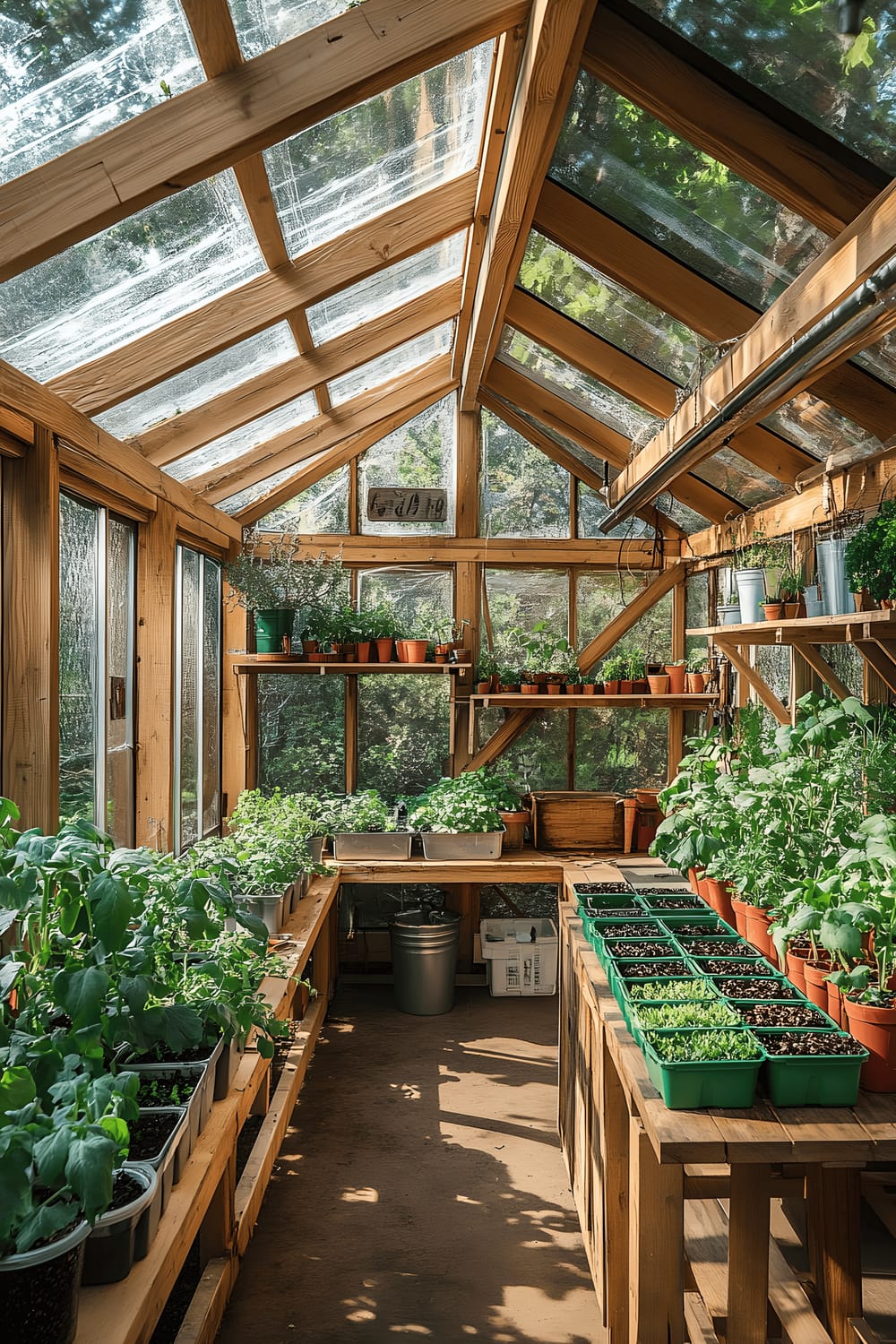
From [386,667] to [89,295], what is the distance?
11.2ft

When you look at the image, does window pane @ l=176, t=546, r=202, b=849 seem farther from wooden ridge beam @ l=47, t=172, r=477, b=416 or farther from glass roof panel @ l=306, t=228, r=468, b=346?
wooden ridge beam @ l=47, t=172, r=477, b=416

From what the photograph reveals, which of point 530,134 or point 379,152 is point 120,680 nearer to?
point 379,152

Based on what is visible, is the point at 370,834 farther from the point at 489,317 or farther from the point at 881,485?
the point at 881,485

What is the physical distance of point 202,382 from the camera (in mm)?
3926

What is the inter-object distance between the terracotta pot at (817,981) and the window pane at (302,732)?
4.19m

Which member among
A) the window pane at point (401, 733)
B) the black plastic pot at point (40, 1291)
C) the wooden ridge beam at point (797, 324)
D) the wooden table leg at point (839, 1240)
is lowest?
the wooden table leg at point (839, 1240)

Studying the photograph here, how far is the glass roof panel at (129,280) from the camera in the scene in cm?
263

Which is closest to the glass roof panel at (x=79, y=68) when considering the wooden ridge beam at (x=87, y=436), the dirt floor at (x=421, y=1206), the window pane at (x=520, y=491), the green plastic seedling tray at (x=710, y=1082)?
the wooden ridge beam at (x=87, y=436)

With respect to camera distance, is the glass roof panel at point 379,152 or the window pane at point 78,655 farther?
the window pane at point 78,655

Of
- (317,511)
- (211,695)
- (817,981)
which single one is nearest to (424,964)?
(211,695)

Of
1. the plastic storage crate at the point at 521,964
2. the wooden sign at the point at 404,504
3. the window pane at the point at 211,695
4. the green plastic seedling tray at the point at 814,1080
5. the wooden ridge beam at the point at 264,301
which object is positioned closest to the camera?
the green plastic seedling tray at the point at 814,1080

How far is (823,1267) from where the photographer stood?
2.55 m

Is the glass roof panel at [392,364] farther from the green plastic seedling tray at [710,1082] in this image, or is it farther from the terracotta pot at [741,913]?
the green plastic seedling tray at [710,1082]

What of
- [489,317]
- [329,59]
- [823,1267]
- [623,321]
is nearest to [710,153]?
[329,59]
